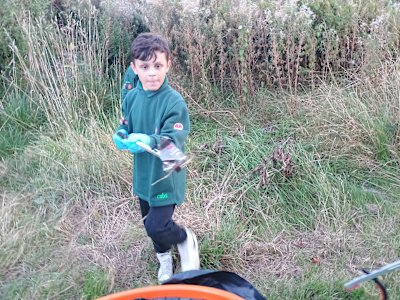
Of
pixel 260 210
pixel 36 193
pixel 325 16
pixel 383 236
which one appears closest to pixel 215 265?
pixel 260 210

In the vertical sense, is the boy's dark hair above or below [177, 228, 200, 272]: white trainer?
above

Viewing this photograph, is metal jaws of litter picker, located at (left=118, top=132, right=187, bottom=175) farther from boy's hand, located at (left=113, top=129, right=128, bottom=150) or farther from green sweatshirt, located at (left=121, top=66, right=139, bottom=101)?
green sweatshirt, located at (left=121, top=66, right=139, bottom=101)

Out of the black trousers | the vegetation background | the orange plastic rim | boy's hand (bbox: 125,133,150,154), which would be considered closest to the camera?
the orange plastic rim

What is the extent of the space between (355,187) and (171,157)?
1913 millimetres

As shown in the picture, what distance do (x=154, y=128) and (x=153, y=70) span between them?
0.29 m

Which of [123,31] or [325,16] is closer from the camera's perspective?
[325,16]

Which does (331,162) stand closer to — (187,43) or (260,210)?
(260,210)

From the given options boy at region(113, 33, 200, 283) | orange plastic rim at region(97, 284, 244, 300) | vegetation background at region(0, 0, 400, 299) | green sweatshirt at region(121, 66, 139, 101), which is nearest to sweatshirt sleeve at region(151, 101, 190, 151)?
boy at region(113, 33, 200, 283)

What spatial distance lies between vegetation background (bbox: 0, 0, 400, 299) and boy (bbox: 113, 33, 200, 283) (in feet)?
1.71

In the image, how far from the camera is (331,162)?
4188 mm

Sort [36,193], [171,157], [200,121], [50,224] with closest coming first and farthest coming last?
[171,157] < [50,224] < [36,193] < [200,121]

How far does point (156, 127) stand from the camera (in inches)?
111

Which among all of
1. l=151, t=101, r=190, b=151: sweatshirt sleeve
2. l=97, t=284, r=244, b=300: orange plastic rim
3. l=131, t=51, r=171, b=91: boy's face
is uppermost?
l=131, t=51, r=171, b=91: boy's face

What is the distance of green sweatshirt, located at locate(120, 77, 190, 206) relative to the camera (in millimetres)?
2777
